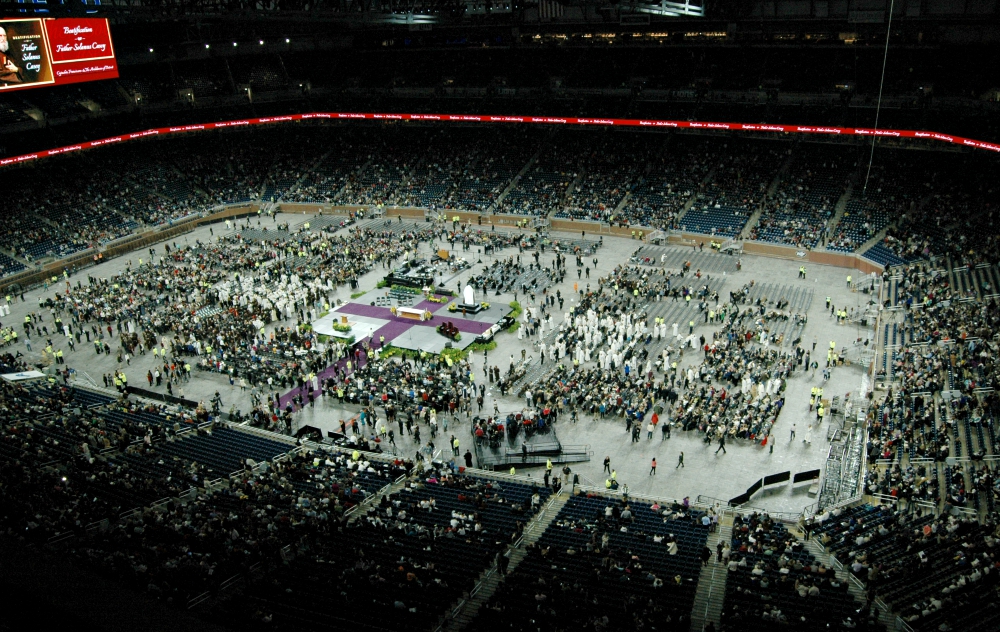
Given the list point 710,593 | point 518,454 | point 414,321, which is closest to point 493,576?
point 710,593

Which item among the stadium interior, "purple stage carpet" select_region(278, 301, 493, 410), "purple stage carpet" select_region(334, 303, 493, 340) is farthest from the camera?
"purple stage carpet" select_region(334, 303, 493, 340)

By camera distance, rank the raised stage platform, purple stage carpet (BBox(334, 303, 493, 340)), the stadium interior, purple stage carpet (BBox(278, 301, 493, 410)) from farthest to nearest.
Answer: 1. purple stage carpet (BBox(334, 303, 493, 340))
2. the raised stage platform
3. purple stage carpet (BBox(278, 301, 493, 410))
4. the stadium interior

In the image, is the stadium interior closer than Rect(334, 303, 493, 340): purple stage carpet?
Yes

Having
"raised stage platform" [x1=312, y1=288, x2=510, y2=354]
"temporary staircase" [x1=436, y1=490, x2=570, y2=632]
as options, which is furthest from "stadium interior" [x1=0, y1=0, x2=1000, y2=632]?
"raised stage platform" [x1=312, y1=288, x2=510, y2=354]

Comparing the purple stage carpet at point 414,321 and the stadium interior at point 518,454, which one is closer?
the stadium interior at point 518,454

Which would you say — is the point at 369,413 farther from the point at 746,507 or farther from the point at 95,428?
the point at 746,507

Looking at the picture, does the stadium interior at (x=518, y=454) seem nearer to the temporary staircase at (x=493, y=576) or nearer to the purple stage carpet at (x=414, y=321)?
the temporary staircase at (x=493, y=576)

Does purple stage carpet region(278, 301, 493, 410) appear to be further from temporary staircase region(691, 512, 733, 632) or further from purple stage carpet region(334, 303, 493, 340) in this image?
temporary staircase region(691, 512, 733, 632)

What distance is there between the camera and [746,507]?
2711 cm

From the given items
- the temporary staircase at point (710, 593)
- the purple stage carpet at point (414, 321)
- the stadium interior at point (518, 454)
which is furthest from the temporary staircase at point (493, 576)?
the purple stage carpet at point (414, 321)

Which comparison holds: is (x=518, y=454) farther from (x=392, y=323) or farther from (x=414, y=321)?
(x=392, y=323)

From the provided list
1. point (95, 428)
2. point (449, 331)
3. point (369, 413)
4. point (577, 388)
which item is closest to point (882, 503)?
point (577, 388)

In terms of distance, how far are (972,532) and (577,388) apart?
17139 mm

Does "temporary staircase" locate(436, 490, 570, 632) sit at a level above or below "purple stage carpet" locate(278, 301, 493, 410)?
above
